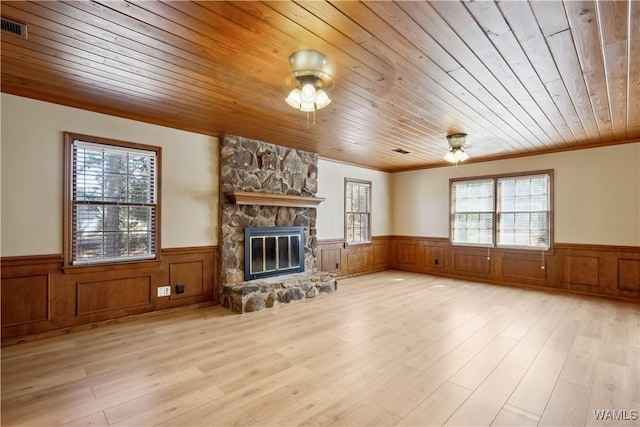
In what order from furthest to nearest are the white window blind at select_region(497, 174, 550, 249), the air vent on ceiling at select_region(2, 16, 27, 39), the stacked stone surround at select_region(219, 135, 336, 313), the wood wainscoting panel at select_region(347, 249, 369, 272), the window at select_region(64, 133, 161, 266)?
1. the wood wainscoting panel at select_region(347, 249, 369, 272)
2. the white window blind at select_region(497, 174, 550, 249)
3. the stacked stone surround at select_region(219, 135, 336, 313)
4. the window at select_region(64, 133, 161, 266)
5. the air vent on ceiling at select_region(2, 16, 27, 39)

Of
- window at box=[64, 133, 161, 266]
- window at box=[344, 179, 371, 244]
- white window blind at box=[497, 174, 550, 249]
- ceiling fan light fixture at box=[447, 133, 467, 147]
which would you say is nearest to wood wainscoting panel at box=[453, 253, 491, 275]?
white window blind at box=[497, 174, 550, 249]

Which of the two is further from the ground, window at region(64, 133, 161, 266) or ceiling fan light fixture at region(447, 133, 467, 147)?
ceiling fan light fixture at region(447, 133, 467, 147)

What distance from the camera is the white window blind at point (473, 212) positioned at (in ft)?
20.9

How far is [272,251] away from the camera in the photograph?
5156 millimetres

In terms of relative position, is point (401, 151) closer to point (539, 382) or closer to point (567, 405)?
point (539, 382)

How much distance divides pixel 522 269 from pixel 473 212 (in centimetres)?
141

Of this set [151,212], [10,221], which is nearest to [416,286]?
[151,212]

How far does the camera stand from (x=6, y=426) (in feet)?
6.29

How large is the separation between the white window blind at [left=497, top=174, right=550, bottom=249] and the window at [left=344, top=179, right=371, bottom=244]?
2.71 m

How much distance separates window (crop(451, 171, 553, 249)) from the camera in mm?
5742

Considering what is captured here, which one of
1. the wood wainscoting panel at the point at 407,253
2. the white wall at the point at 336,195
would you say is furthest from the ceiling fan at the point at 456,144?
the wood wainscoting panel at the point at 407,253

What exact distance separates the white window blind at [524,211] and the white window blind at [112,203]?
6.17 m

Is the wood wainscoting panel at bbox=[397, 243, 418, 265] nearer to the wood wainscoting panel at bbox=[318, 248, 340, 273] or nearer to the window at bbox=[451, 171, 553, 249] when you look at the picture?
the window at bbox=[451, 171, 553, 249]

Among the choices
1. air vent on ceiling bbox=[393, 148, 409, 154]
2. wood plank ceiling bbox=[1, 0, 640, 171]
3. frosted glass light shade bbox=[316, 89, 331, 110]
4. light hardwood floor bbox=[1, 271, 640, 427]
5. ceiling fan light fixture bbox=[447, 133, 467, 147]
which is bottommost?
light hardwood floor bbox=[1, 271, 640, 427]
